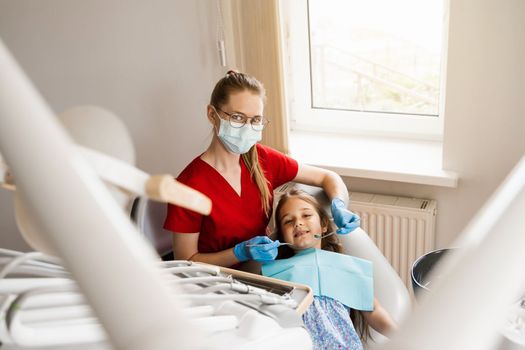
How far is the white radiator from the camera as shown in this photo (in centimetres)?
232

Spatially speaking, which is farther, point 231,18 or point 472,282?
point 231,18

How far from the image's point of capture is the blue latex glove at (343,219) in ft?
5.55

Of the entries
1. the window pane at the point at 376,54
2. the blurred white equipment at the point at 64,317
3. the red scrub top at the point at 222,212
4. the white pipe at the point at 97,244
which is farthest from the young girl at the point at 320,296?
the white pipe at the point at 97,244

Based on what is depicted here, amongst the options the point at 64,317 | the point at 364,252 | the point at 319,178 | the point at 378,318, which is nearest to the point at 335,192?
the point at 319,178

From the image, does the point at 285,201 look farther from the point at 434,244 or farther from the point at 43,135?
the point at 43,135

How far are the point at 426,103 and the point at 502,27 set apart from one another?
62 cm

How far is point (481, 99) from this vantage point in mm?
2125

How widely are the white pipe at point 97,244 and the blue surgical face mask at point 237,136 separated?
1.53 m

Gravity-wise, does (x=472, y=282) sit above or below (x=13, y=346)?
A: above

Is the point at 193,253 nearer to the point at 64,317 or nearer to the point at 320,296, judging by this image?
the point at 320,296

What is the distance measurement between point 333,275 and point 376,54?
4.50ft

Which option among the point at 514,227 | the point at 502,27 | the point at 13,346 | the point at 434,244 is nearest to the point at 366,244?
the point at 434,244

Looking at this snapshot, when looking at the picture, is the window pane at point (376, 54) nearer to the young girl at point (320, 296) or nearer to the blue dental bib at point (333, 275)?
the young girl at point (320, 296)

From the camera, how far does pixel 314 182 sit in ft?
6.69
